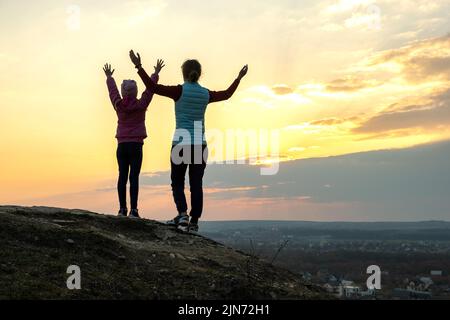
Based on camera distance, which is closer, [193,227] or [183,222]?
[183,222]

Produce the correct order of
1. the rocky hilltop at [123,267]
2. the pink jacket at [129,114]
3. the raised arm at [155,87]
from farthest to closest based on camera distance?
the pink jacket at [129,114] → the raised arm at [155,87] → the rocky hilltop at [123,267]

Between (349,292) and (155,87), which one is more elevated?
(155,87)

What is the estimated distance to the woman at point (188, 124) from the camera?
329 inches

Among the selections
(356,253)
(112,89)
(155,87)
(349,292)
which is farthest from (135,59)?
(356,253)

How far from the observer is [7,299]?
5309 millimetres

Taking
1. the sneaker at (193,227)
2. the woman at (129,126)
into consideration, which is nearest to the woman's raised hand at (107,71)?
the woman at (129,126)

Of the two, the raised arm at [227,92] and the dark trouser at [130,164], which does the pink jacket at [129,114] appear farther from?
the raised arm at [227,92]

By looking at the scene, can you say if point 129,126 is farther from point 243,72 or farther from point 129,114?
point 243,72

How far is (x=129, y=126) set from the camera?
31.0 ft

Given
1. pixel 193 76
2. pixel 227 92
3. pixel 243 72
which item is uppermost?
pixel 243 72

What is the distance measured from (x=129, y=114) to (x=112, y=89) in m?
0.58

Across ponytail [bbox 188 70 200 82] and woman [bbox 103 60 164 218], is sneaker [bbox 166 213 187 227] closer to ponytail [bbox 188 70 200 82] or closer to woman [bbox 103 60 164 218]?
woman [bbox 103 60 164 218]

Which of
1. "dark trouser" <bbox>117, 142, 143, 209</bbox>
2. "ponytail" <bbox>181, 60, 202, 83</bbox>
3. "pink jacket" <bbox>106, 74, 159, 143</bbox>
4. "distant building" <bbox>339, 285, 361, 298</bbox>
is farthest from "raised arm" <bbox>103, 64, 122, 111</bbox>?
"distant building" <bbox>339, 285, 361, 298</bbox>
